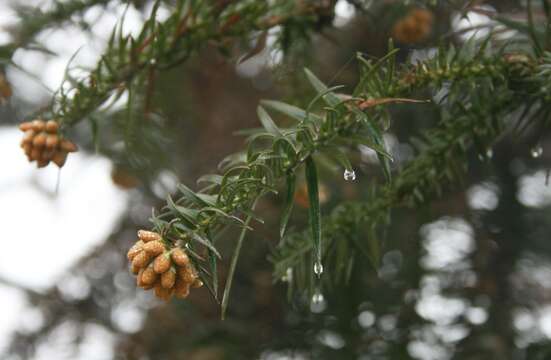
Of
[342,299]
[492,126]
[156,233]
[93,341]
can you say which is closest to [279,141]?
[156,233]

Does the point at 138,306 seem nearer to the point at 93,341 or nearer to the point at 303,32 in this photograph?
the point at 93,341

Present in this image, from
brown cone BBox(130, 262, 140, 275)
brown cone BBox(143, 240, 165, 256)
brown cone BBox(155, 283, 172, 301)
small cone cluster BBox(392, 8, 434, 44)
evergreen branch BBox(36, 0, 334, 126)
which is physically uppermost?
small cone cluster BBox(392, 8, 434, 44)

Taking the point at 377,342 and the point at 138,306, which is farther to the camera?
the point at 138,306

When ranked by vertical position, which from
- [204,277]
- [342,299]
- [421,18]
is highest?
[421,18]

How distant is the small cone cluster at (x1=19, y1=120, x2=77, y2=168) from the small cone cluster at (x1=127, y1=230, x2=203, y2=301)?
0.18m

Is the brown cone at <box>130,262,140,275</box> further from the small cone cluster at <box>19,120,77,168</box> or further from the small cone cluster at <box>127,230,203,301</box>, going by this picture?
the small cone cluster at <box>19,120,77,168</box>

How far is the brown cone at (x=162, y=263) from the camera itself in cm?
35

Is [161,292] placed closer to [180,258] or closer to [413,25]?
[180,258]

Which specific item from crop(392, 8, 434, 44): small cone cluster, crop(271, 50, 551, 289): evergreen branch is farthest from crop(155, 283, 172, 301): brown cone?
crop(392, 8, 434, 44): small cone cluster

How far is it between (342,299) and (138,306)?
17.7 inches

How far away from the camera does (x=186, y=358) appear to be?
0.87m

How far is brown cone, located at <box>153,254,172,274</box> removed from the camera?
13.7 inches

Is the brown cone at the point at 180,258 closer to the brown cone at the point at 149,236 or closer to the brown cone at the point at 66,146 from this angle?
the brown cone at the point at 149,236

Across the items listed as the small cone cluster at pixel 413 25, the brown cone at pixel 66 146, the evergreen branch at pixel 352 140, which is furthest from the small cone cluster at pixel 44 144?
the small cone cluster at pixel 413 25
